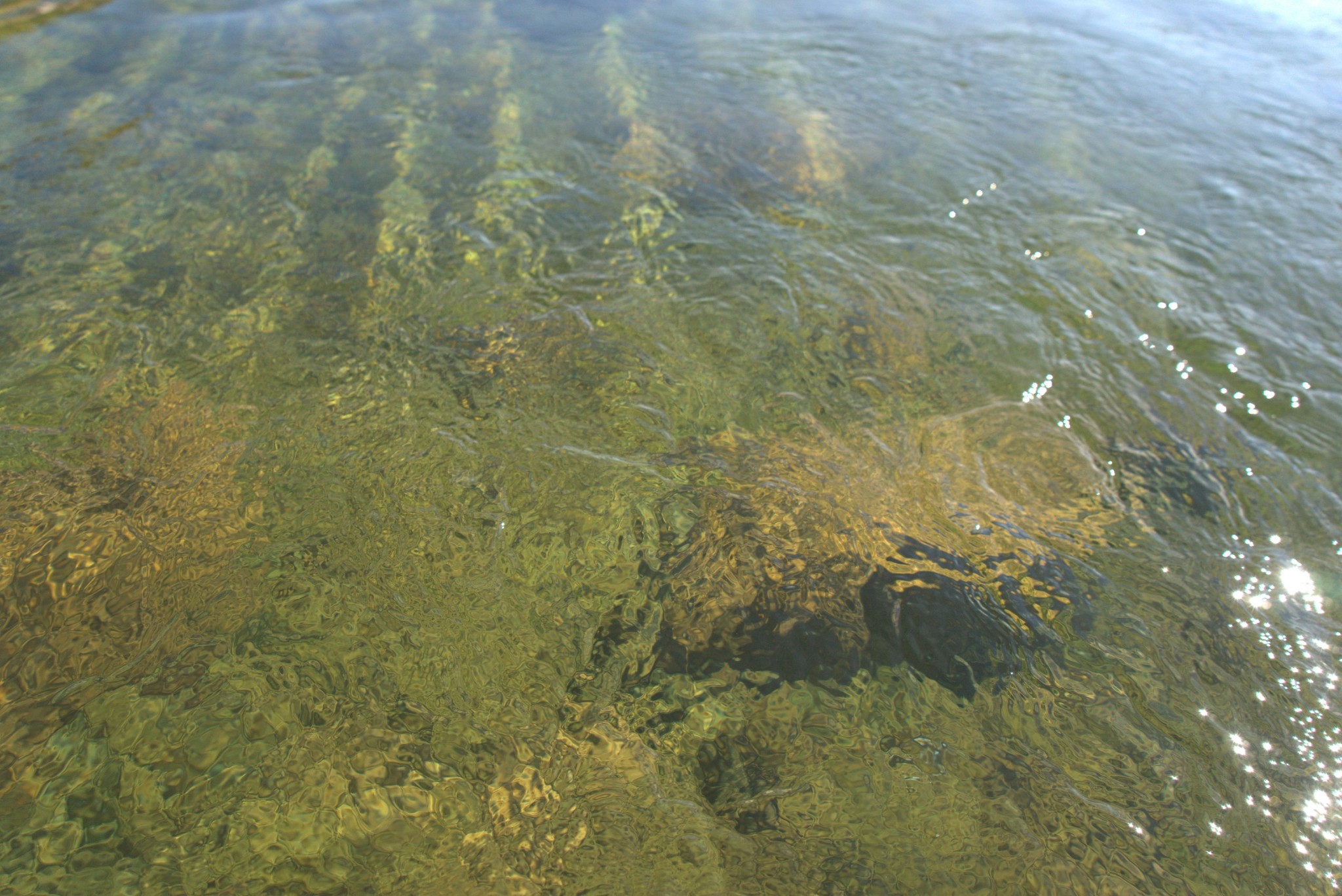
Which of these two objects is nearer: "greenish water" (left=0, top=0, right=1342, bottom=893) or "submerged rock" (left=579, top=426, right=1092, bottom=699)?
"greenish water" (left=0, top=0, right=1342, bottom=893)

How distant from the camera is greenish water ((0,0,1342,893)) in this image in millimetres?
1962

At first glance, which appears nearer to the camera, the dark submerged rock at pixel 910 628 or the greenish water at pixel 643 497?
the greenish water at pixel 643 497

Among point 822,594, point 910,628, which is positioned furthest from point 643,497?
point 910,628

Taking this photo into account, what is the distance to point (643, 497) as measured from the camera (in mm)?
2738

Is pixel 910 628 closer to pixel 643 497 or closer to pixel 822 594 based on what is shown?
pixel 822 594

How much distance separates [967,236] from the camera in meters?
4.29

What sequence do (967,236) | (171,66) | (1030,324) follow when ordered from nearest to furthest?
1. (1030,324)
2. (967,236)
3. (171,66)

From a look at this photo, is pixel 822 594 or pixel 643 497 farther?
pixel 643 497

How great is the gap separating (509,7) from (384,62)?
68.4 inches

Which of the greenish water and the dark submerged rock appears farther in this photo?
the dark submerged rock

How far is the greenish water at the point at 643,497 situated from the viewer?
1.96 metres

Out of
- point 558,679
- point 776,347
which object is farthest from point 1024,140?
point 558,679

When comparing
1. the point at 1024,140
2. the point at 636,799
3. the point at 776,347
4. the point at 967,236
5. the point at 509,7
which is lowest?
the point at 636,799

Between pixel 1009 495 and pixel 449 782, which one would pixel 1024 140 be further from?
pixel 449 782
